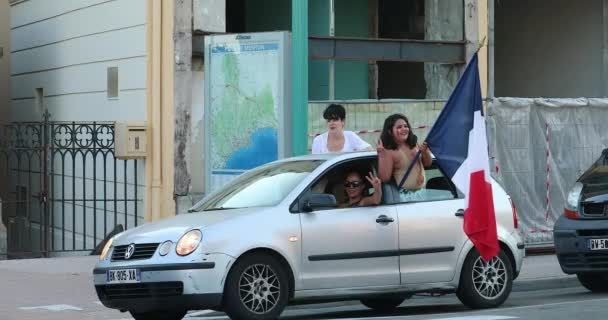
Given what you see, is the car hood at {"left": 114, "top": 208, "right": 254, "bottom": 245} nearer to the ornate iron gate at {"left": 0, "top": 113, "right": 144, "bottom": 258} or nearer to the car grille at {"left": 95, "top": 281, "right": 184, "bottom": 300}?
the car grille at {"left": 95, "top": 281, "right": 184, "bottom": 300}

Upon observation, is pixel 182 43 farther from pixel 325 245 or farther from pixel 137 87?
pixel 325 245

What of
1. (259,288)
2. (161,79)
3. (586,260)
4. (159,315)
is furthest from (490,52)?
(259,288)

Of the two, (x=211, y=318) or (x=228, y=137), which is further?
(x=228, y=137)

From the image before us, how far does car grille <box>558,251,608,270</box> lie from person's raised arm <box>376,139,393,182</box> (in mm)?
3027

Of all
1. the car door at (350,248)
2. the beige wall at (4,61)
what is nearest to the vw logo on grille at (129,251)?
the car door at (350,248)

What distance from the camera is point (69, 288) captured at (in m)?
14.7

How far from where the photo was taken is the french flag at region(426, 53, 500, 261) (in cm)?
1197

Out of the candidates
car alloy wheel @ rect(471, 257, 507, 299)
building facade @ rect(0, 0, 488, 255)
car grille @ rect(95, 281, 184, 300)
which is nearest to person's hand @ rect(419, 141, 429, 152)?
car alloy wheel @ rect(471, 257, 507, 299)

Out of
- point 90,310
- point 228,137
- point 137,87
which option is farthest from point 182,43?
point 90,310

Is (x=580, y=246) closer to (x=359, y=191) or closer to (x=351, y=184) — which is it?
(x=359, y=191)

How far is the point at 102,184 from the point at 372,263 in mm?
9349

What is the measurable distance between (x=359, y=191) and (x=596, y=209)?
3406 millimetres

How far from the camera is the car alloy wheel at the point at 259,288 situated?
1095 cm

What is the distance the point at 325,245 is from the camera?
11.5 meters
